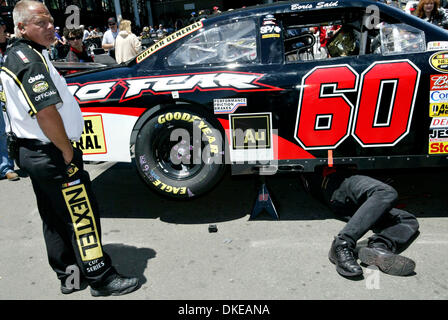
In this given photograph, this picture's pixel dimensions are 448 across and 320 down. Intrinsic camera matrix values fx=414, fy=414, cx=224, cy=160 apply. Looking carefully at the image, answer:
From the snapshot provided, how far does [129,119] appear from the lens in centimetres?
348

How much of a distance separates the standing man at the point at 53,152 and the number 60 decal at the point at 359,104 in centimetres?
173

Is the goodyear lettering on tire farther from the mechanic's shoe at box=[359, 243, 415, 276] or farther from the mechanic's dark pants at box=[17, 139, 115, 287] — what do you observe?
the mechanic's shoe at box=[359, 243, 415, 276]

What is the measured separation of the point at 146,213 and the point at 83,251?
1374mm

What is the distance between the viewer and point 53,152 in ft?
7.64

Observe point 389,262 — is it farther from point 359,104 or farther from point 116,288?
point 116,288

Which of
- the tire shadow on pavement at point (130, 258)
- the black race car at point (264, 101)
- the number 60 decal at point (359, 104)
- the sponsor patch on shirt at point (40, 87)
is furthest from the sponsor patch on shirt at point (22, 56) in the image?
the number 60 decal at point (359, 104)

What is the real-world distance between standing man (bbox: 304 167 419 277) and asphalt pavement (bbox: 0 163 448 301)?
0.26 feet

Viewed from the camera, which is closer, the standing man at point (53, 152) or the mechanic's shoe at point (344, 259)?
the standing man at point (53, 152)

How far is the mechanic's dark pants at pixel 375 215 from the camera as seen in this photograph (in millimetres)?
2838

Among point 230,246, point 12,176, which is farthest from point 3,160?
point 230,246

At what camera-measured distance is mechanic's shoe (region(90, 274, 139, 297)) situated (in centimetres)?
257

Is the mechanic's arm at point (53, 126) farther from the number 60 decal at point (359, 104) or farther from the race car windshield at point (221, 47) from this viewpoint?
the number 60 decal at point (359, 104)

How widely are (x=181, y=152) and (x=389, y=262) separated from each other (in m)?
1.84
